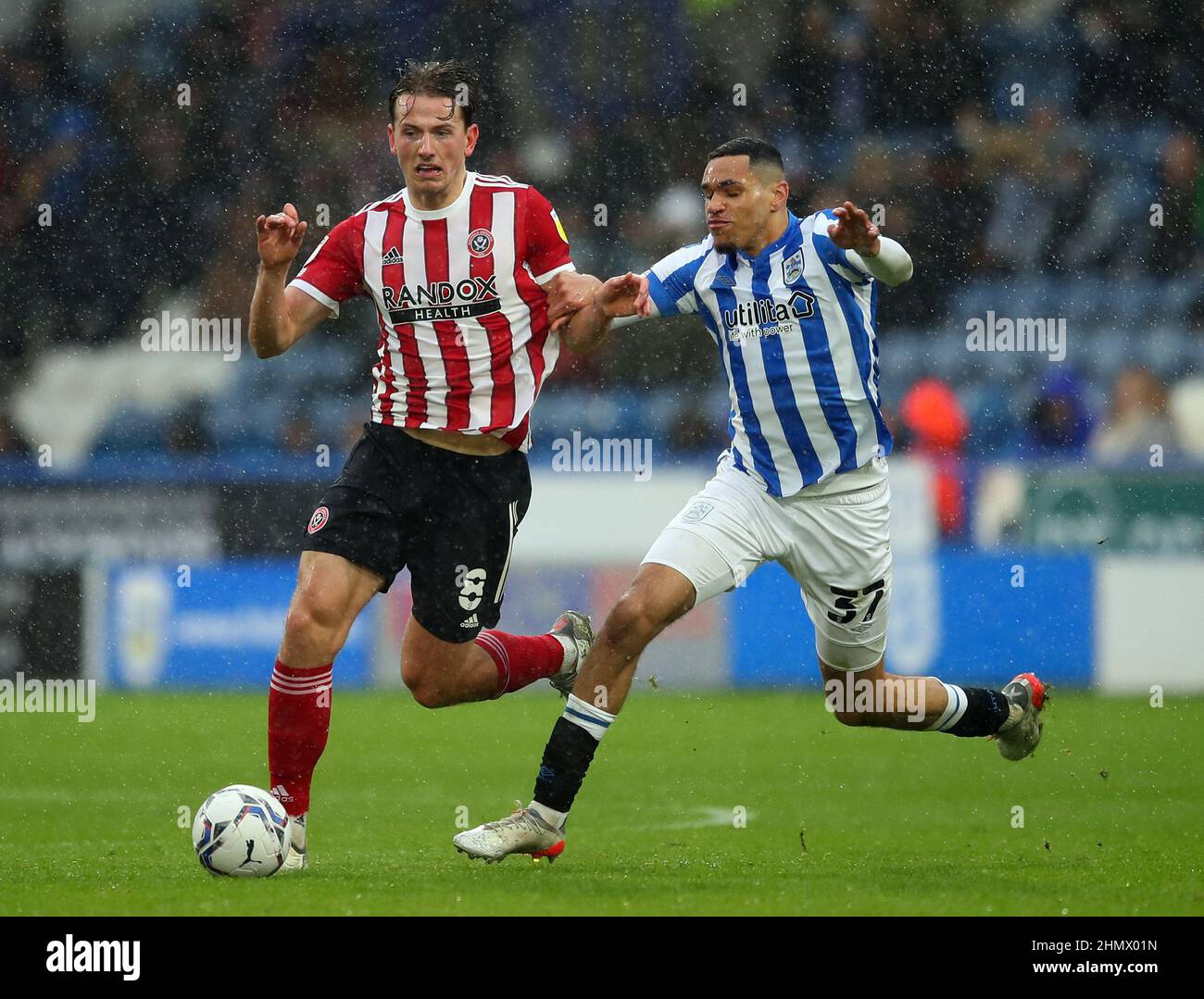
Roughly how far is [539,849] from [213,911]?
1143 millimetres

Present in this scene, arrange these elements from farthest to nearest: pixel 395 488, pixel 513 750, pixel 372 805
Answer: pixel 513 750
pixel 372 805
pixel 395 488

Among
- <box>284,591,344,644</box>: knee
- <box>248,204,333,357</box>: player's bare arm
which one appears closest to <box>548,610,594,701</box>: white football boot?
<box>284,591,344,644</box>: knee

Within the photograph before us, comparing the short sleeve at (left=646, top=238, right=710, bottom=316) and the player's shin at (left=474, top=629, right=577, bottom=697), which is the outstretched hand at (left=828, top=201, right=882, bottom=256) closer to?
the short sleeve at (left=646, top=238, right=710, bottom=316)

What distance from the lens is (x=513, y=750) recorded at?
846 centimetres

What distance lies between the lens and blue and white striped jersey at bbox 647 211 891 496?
18.3 feet

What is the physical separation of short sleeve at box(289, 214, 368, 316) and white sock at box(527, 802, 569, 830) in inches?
66.0

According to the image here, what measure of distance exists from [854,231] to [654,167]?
7957mm

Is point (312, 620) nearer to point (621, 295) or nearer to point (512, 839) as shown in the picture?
point (512, 839)

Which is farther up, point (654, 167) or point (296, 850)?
point (654, 167)

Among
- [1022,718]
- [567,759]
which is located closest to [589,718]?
[567,759]

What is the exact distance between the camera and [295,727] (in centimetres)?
511

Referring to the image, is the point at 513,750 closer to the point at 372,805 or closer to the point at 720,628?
the point at 372,805
